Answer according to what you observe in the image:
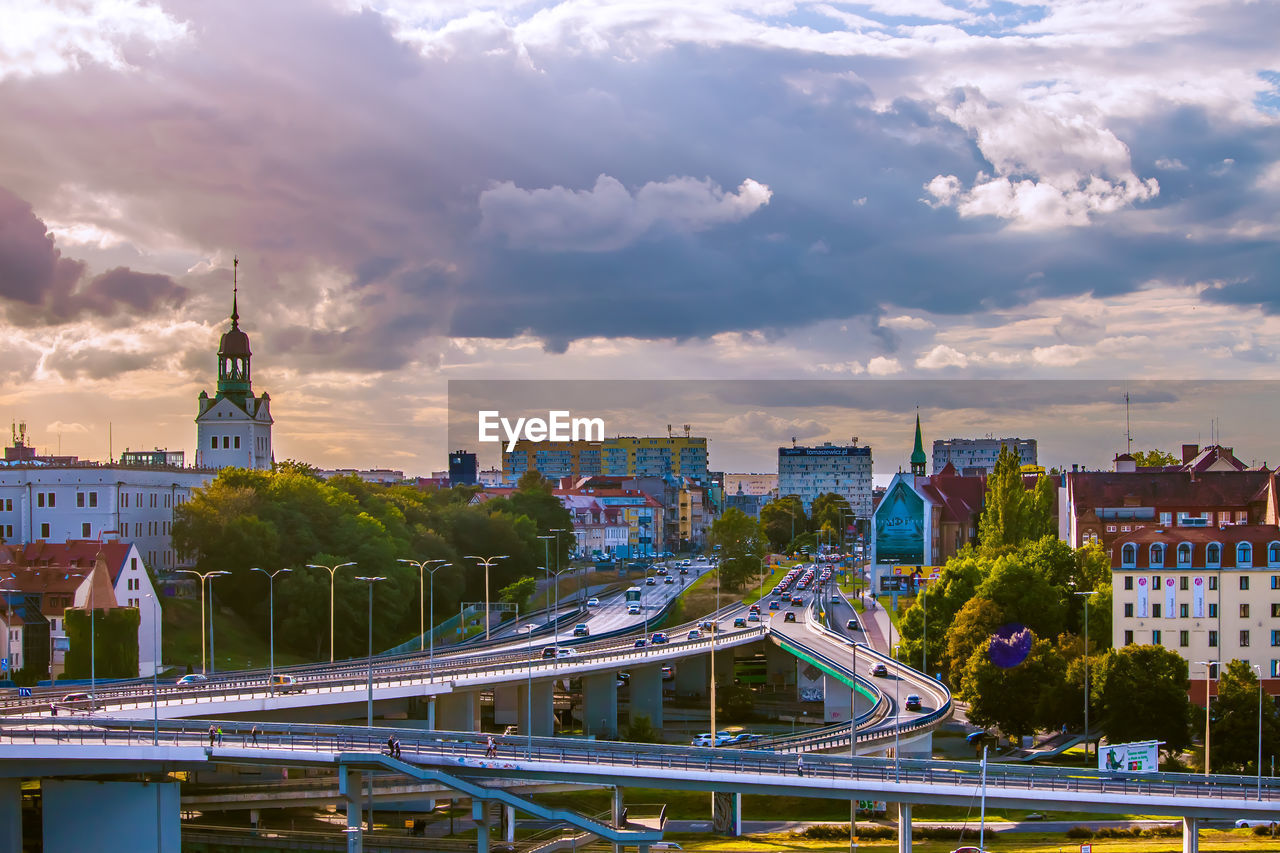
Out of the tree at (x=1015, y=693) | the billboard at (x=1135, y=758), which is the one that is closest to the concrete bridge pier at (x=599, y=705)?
the tree at (x=1015, y=693)

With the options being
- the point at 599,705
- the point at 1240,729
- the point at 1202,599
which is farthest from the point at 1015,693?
the point at 599,705

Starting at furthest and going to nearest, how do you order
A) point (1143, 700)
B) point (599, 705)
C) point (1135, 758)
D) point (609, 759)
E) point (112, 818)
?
1. point (599, 705)
2. point (1143, 700)
3. point (1135, 758)
4. point (112, 818)
5. point (609, 759)

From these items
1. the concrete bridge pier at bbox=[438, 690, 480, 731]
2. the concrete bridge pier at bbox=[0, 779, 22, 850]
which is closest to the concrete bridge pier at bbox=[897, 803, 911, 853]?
the concrete bridge pier at bbox=[438, 690, 480, 731]

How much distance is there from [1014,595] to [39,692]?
2363 inches

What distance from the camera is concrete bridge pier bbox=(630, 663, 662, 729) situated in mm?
105875

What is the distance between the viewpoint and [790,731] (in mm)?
101250

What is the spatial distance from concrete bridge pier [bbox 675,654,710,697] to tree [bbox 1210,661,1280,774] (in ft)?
161

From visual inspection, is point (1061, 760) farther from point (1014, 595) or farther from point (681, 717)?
point (681, 717)

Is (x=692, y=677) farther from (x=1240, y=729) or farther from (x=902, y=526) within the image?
(x=902, y=526)

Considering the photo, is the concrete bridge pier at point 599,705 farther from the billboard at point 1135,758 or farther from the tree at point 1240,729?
the tree at point 1240,729

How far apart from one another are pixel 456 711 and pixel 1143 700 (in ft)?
124

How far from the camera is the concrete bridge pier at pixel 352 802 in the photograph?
65.3m

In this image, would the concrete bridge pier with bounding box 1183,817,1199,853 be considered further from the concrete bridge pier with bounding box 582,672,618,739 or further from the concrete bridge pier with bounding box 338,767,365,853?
the concrete bridge pier with bounding box 582,672,618,739

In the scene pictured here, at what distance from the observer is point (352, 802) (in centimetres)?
6600
